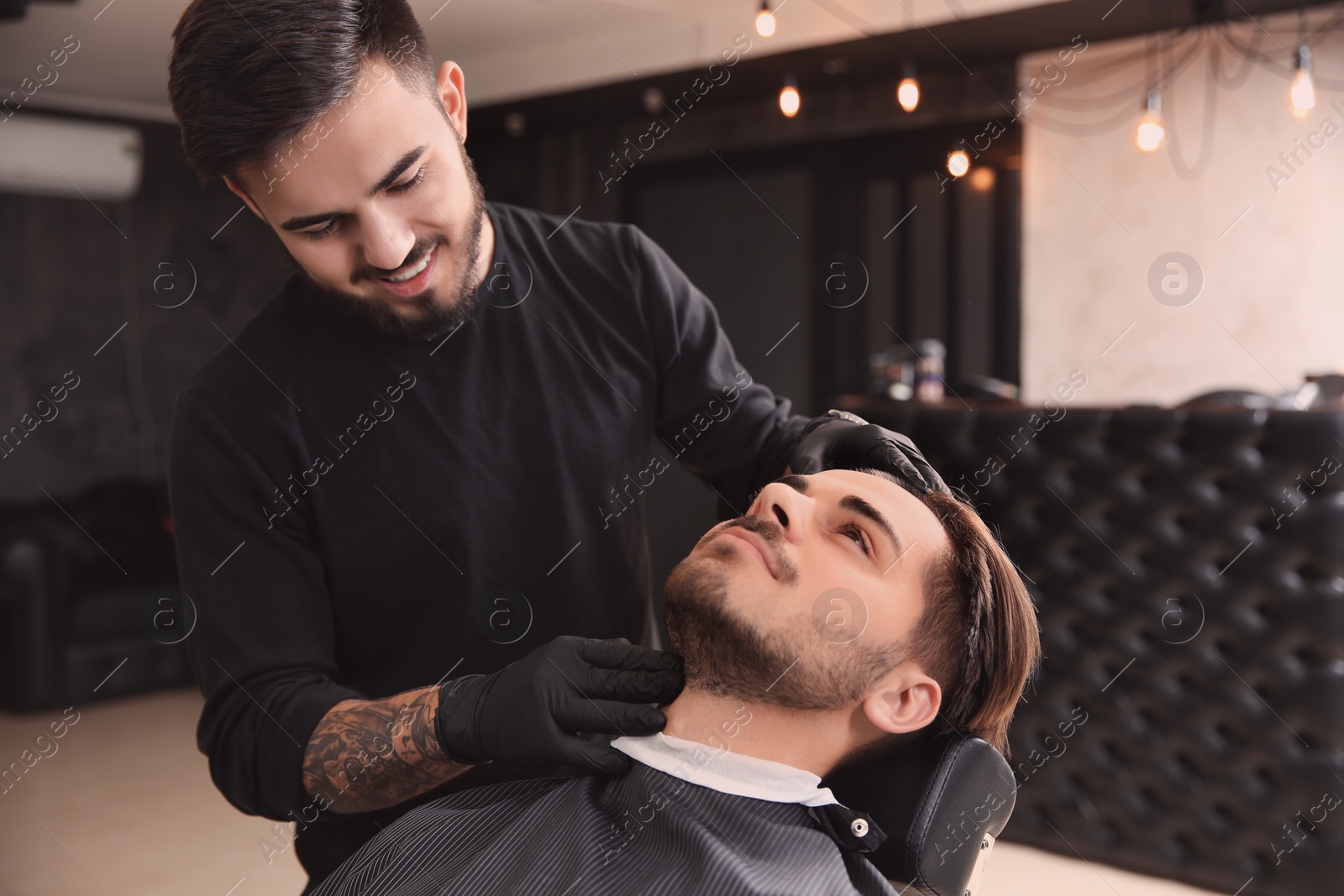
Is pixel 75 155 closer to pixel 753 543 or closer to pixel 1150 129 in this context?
pixel 753 543

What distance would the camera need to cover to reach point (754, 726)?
133 centimetres

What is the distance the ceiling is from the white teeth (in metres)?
2.36

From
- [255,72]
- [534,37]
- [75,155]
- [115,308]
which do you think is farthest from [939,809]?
[115,308]

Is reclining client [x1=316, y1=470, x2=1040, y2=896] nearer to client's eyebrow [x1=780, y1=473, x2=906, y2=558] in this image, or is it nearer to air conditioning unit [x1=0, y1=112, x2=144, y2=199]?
client's eyebrow [x1=780, y1=473, x2=906, y2=558]

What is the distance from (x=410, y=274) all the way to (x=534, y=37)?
365cm

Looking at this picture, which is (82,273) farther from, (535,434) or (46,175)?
(535,434)

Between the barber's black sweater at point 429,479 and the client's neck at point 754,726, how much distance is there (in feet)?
0.78

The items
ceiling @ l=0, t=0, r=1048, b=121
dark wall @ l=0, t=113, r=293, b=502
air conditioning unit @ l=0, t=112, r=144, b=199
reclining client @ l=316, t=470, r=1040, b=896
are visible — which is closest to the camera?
reclining client @ l=316, t=470, r=1040, b=896

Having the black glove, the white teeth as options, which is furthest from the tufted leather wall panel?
the white teeth

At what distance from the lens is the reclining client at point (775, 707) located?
1.21 metres

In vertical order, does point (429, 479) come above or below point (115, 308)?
above

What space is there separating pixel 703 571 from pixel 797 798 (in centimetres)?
32

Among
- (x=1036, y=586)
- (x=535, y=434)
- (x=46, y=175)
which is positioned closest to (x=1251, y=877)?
(x=1036, y=586)

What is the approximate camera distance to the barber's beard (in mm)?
1302
